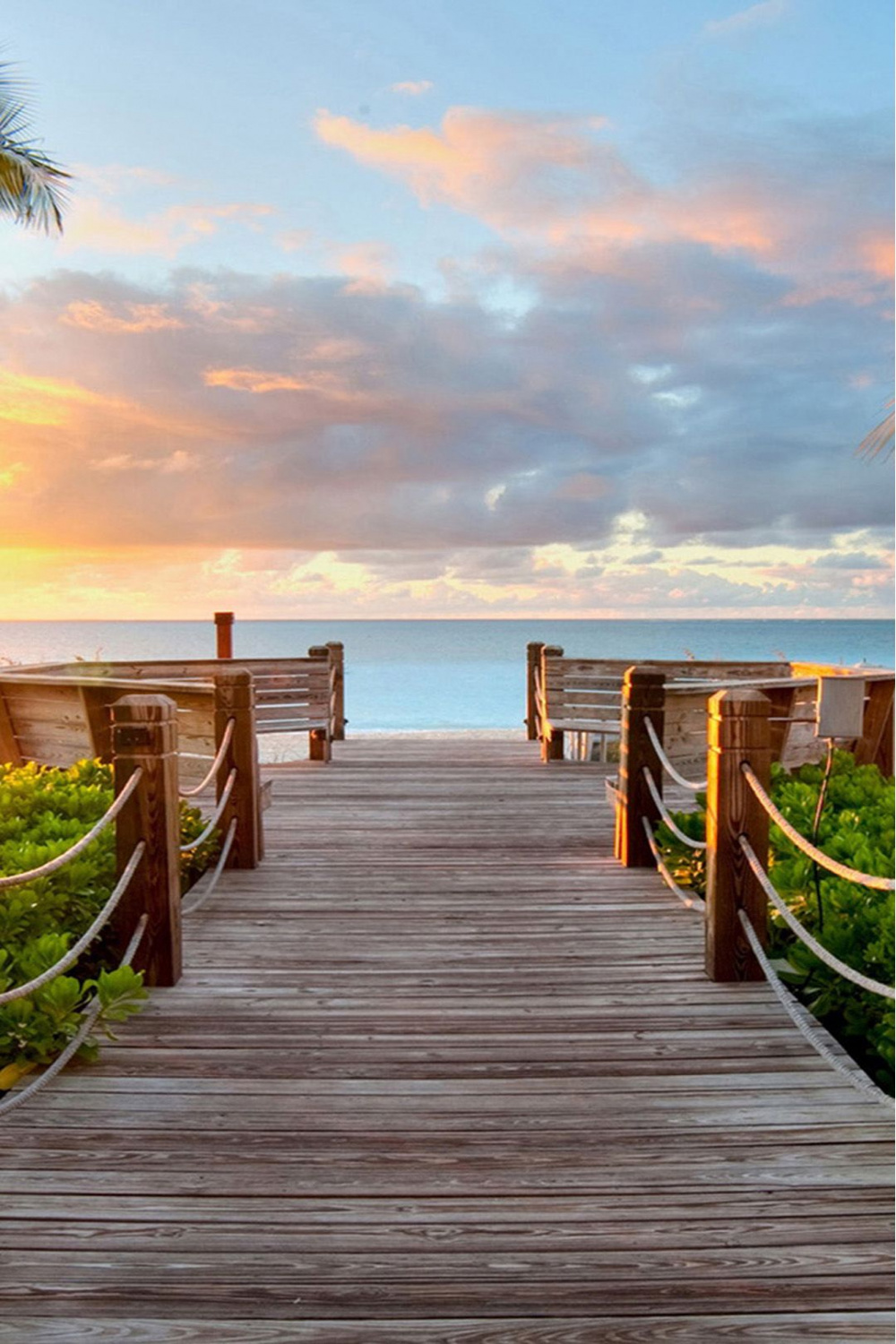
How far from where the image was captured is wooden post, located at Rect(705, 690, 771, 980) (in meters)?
4.09

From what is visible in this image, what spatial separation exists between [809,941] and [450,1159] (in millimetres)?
1479

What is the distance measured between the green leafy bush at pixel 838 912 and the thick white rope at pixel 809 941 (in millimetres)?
107

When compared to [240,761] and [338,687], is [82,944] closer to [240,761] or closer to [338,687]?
[240,761]

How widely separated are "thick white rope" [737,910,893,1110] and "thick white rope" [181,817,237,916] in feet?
9.64

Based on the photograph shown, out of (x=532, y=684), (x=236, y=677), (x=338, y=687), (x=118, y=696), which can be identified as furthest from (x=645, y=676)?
(x=338, y=687)

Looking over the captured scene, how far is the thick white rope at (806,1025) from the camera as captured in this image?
10.3 ft

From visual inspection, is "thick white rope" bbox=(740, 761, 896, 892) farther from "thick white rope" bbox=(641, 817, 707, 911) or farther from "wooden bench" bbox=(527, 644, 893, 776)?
"wooden bench" bbox=(527, 644, 893, 776)

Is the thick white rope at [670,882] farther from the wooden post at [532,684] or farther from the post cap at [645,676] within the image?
the wooden post at [532,684]

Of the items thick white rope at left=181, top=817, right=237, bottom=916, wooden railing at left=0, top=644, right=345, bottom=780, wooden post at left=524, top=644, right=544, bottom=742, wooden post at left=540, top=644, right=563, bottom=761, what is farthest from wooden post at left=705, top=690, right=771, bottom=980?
wooden post at left=524, top=644, right=544, bottom=742

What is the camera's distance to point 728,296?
25.2 metres

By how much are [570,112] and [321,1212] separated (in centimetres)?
1220

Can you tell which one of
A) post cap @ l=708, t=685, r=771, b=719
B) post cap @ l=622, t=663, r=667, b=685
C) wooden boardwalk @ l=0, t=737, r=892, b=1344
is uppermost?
post cap @ l=622, t=663, r=667, b=685

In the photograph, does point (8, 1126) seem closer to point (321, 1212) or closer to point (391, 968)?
point (321, 1212)

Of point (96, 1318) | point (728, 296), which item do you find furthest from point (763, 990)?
point (728, 296)
